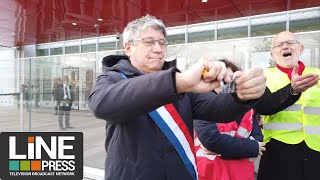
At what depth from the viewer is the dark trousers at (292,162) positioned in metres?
2.15

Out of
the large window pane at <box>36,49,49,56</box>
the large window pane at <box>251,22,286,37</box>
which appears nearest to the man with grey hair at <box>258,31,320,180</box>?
the large window pane at <box>251,22,286,37</box>

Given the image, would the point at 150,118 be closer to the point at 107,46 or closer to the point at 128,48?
the point at 128,48

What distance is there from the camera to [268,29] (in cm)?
963

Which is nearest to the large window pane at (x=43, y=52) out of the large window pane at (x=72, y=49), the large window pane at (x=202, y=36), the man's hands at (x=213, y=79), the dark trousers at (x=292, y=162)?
the large window pane at (x=72, y=49)

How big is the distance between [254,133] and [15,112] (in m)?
6.01

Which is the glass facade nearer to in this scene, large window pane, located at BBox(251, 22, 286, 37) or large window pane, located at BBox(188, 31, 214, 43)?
large window pane, located at BBox(251, 22, 286, 37)

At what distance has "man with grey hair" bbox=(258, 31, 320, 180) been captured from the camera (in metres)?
2.16

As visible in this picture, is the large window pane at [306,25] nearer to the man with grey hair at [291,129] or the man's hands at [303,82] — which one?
the man with grey hair at [291,129]

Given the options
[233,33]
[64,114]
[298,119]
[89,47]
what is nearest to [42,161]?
[64,114]

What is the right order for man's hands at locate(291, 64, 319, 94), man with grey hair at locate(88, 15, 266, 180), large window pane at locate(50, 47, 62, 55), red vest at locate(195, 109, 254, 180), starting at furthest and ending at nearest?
1. large window pane at locate(50, 47, 62, 55)
2. red vest at locate(195, 109, 254, 180)
3. man's hands at locate(291, 64, 319, 94)
4. man with grey hair at locate(88, 15, 266, 180)

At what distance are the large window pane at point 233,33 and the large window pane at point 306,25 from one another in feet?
4.78

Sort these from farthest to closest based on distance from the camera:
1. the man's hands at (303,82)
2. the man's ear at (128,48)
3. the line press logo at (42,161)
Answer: the line press logo at (42,161)
the man's hands at (303,82)
the man's ear at (128,48)

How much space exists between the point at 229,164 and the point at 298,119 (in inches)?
23.5

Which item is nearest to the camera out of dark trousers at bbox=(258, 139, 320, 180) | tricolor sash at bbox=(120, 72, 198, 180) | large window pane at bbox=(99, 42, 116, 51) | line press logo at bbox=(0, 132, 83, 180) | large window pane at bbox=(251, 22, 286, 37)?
tricolor sash at bbox=(120, 72, 198, 180)
